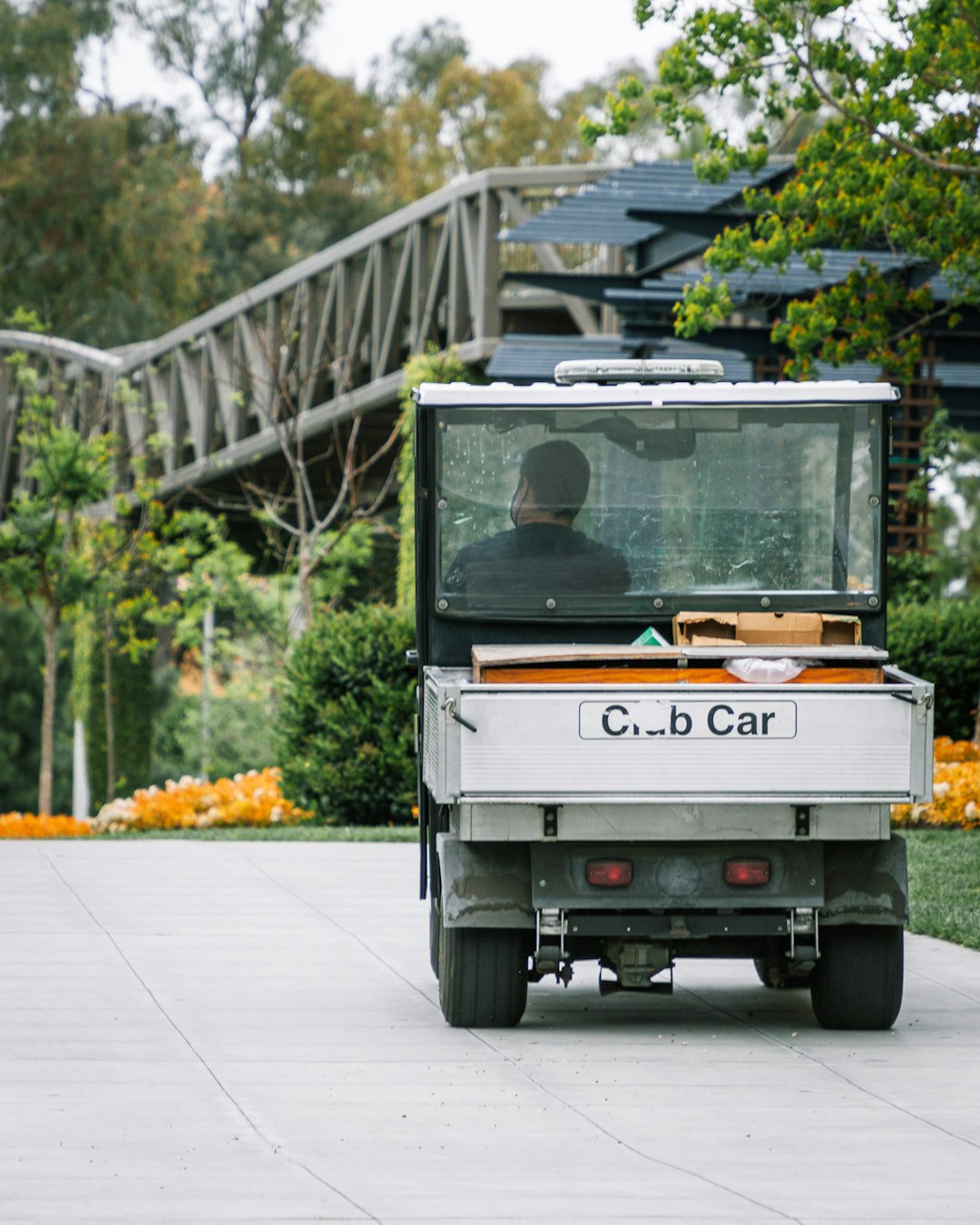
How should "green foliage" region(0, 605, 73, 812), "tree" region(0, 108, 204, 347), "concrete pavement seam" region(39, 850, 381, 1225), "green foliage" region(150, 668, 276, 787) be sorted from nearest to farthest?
"concrete pavement seam" region(39, 850, 381, 1225), "green foliage" region(150, 668, 276, 787), "green foliage" region(0, 605, 73, 812), "tree" region(0, 108, 204, 347)

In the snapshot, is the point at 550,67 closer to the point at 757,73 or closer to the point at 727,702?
the point at 757,73

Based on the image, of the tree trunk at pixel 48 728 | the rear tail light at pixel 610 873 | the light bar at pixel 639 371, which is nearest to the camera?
the rear tail light at pixel 610 873

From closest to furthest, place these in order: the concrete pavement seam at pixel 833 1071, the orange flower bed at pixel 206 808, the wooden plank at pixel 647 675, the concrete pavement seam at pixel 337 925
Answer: the concrete pavement seam at pixel 833 1071 < the wooden plank at pixel 647 675 < the concrete pavement seam at pixel 337 925 < the orange flower bed at pixel 206 808

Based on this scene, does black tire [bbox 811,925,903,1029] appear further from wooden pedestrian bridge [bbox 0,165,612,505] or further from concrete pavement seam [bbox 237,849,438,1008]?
wooden pedestrian bridge [bbox 0,165,612,505]

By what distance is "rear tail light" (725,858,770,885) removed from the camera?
25.2ft

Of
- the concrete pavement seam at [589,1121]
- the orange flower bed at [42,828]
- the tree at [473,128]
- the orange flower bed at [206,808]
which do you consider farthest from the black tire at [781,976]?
the tree at [473,128]

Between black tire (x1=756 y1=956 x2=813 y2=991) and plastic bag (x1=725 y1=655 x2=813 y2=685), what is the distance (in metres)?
1.12

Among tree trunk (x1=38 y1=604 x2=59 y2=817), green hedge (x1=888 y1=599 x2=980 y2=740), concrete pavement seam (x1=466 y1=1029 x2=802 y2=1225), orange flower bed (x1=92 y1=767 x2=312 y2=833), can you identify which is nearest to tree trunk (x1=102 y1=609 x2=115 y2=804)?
tree trunk (x1=38 y1=604 x2=59 y2=817)

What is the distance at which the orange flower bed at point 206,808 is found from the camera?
18.4 m

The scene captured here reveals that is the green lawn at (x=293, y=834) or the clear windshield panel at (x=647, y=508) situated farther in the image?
the green lawn at (x=293, y=834)

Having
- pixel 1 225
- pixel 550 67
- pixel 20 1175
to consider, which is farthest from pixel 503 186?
pixel 550 67

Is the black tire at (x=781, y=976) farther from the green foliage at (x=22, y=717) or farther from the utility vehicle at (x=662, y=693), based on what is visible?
the green foliage at (x=22, y=717)

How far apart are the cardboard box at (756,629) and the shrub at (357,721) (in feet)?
29.5

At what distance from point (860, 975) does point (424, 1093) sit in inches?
79.3
